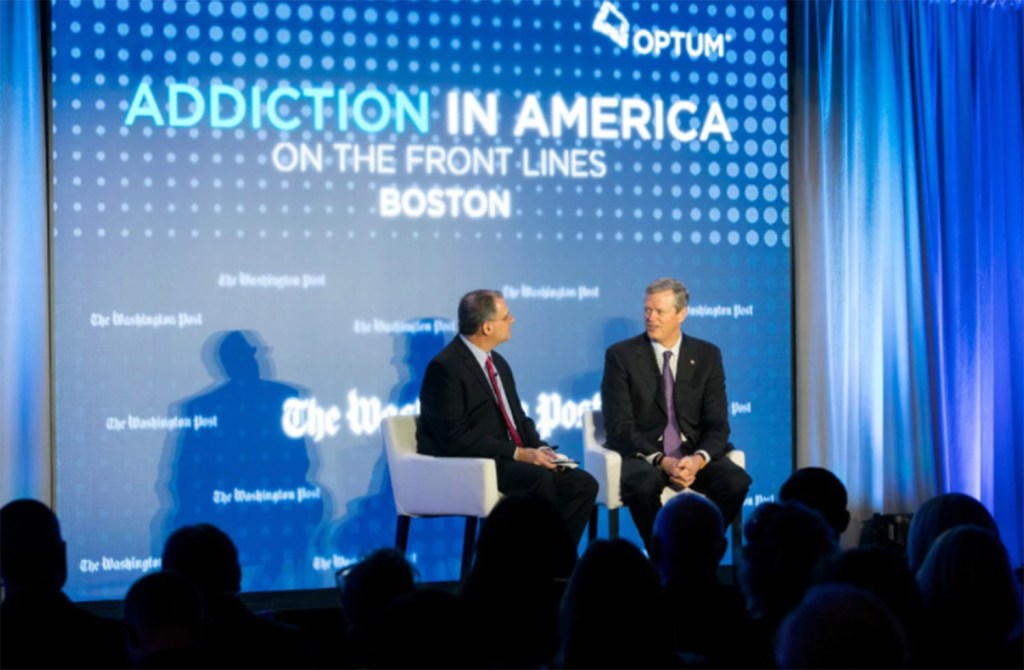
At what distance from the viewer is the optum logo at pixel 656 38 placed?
590cm

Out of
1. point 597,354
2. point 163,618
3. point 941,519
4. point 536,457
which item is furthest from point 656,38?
point 163,618

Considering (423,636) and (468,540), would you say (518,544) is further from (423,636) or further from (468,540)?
(468,540)

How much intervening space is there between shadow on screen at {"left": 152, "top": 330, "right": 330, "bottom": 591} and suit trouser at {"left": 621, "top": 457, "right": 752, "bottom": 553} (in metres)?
1.42

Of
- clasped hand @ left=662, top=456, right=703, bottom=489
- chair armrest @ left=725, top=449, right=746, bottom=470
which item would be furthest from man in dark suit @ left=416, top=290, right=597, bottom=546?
chair armrest @ left=725, top=449, right=746, bottom=470

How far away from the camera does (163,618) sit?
7.53ft

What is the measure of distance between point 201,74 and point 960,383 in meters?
4.05

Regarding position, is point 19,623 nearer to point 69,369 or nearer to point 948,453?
point 69,369

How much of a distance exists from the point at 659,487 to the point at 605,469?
24 cm

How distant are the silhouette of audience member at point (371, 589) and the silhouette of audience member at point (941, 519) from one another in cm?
134

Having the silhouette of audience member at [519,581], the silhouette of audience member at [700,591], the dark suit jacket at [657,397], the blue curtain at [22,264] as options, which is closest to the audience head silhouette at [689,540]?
the silhouette of audience member at [700,591]

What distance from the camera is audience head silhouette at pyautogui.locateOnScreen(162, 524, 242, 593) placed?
2777mm

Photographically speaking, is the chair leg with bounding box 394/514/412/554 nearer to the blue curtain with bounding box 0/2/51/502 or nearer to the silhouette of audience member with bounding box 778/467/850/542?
the blue curtain with bounding box 0/2/51/502

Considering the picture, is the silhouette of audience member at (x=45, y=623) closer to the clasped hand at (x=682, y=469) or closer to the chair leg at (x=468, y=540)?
the chair leg at (x=468, y=540)

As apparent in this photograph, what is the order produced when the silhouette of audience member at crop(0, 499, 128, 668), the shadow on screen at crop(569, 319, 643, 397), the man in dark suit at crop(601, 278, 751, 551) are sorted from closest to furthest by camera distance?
the silhouette of audience member at crop(0, 499, 128, 668)
the man in dark suit at crop(601, 278, 751, 551)
the shadow on screen at crop(569, 319, 643, 397)
